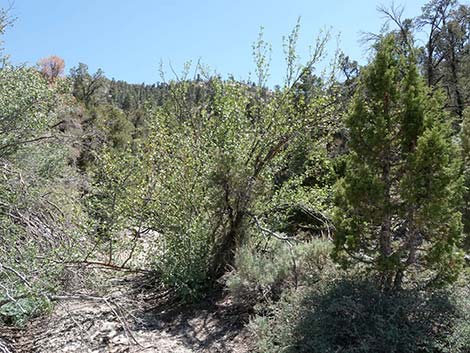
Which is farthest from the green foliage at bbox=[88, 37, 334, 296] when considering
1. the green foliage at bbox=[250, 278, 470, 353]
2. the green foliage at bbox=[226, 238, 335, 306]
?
the green foliage at bbox=[250, 278, 470, 353]

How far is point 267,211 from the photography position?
540cm

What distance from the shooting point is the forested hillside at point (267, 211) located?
3451mm

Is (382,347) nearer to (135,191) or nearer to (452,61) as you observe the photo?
(135,191)

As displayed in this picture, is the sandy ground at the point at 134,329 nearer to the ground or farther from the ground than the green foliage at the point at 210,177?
nearer to the ground

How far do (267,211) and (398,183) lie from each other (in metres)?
1.98

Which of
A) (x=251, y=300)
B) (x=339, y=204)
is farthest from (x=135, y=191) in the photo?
(x=339, y=204)

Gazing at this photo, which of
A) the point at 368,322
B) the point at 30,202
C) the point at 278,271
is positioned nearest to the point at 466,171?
the point at 278,271

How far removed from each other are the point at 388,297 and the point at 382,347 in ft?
1.54

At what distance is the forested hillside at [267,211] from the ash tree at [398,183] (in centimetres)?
1

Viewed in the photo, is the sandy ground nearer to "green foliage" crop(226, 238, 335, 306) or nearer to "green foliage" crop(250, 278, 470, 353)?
"green foliage" crop(226, 238, 335, 306)

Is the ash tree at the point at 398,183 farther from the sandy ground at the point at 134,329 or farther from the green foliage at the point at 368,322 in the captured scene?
the sandy ground at the point at 134,329

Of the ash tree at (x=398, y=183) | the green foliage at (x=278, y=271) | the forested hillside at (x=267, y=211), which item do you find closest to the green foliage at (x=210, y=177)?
the forested hillside at (x=267, y=211)

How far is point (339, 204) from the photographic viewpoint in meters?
3.98

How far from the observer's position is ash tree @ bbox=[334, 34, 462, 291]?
344 cm
